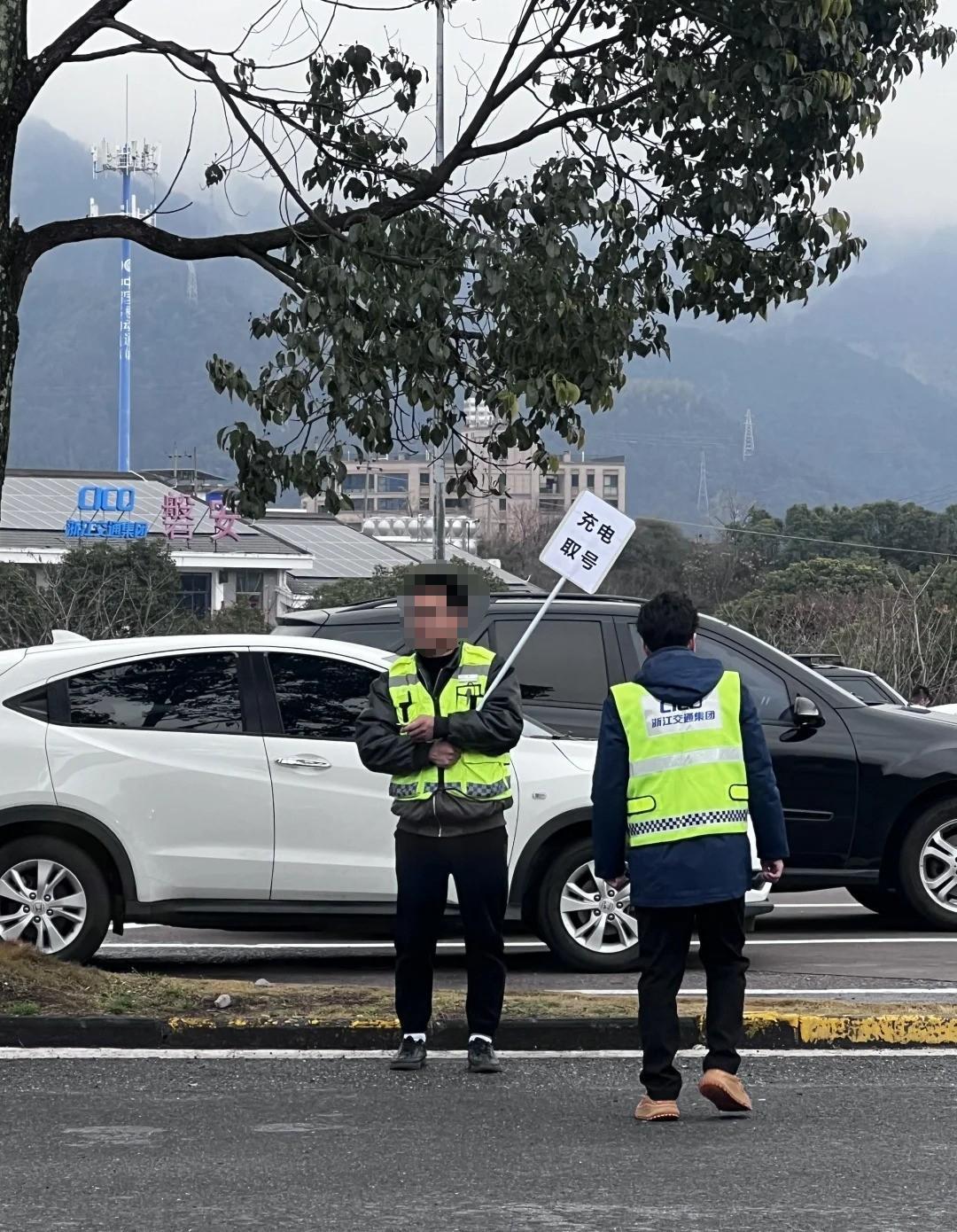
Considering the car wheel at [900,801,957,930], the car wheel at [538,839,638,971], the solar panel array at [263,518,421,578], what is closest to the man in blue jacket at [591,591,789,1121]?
the car wheel at [538,839,638,971]

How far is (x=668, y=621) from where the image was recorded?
6262 mm

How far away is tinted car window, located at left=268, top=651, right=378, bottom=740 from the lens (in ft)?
31.1

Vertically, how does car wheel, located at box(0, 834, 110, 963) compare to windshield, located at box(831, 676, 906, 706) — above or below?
below

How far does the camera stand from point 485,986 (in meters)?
6.91

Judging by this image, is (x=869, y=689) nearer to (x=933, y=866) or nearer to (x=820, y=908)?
(x=820, y=908)

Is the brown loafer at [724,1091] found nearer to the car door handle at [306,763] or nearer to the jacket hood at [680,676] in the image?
the jacket hood at [680,676]

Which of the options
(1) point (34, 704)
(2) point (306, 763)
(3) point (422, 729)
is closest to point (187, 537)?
(1) point (34, 704)

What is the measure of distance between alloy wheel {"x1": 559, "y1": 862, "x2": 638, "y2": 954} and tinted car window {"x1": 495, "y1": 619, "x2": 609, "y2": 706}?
1574 millimetres

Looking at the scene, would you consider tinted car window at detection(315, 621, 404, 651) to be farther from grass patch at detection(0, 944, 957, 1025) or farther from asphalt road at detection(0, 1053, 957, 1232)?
asphalt road at detection(0, 1053, 957, 1232)

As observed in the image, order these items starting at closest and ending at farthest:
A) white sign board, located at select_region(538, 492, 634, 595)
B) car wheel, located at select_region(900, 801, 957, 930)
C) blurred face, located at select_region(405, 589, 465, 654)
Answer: blurred face, located at select_region(405, 589, 465, 654), white sign board, located at select_region(538, 492, 634, 595), car wheel, located at select_region(900, 801, 957, 930)

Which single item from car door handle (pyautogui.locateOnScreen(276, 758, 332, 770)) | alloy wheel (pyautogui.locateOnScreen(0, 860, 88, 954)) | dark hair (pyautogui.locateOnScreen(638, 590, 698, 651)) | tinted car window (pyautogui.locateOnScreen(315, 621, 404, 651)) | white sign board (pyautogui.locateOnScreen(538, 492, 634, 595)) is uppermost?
white sign board (pyautogui.locateOnScreen(538, 492, 634, 595))

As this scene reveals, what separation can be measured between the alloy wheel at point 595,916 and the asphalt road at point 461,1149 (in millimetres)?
2395

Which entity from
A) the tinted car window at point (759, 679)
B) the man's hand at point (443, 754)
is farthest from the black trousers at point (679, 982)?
the tinted car window at point (759, 679)

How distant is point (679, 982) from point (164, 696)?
3.94m
